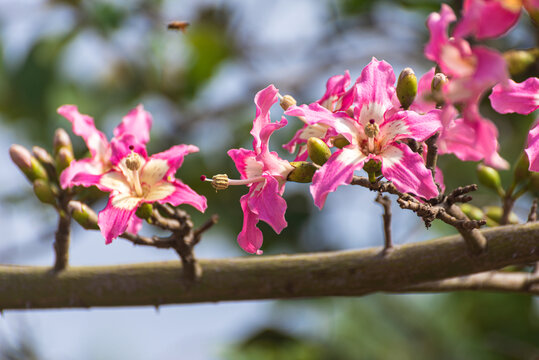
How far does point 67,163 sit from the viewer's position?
2146mm

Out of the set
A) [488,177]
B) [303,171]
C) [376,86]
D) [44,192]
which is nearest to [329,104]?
[376,86]

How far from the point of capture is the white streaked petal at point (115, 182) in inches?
74.7

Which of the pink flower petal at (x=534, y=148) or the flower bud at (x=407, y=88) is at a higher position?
the flower bud at (x=407, y=88)

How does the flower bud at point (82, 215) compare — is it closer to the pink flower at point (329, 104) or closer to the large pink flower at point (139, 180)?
the large pink flower at point (139, 180)

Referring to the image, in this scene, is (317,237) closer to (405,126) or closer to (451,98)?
(405,126)

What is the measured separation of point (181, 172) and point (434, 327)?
2.03m

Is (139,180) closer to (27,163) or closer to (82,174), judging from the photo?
(82,174)

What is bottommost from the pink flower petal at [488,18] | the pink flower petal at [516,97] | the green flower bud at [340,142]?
the green flower bud at [340,142]

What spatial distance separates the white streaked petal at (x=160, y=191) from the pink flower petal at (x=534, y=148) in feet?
2.88

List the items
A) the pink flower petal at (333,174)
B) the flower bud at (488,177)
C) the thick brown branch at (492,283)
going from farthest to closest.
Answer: the flower bud at (488,177)
the thick brown branch at (492,283)
the pink flower petal at (333,174)

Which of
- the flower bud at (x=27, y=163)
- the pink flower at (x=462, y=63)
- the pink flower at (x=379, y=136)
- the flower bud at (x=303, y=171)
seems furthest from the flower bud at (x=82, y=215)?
the pink flower at (x=462, y=63)

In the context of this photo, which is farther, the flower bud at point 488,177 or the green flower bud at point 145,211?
the flower bud at point 488,177

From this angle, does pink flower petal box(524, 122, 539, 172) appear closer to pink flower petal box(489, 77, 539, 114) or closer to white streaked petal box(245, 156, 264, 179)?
pink flower petal box(489, 77, 539, 114)

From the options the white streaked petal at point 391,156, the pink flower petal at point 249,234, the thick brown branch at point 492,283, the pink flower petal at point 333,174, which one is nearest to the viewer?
the pink flower petal at point 333,174
